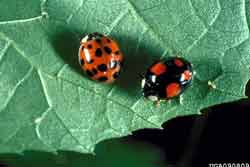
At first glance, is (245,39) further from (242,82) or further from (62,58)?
(62,58)

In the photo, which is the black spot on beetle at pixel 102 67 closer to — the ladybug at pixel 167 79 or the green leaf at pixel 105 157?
the ladybug at pixel 167 79

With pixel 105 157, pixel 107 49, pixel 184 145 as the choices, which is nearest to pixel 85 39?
pixel 107 49

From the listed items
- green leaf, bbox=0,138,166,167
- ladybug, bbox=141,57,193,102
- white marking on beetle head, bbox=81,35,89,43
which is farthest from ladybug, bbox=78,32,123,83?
green leaf, bbox=0,138,166,167

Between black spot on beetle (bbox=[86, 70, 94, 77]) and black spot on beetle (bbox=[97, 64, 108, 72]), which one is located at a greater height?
black spot on beetle (bbox=[97, 64, 108, 72])

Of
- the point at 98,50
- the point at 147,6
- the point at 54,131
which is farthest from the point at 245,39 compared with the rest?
the point at 54,131

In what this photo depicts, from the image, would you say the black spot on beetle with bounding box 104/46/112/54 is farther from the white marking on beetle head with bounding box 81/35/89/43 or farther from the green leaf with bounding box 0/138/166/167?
the green leaf with bounding box 0/138/166/167

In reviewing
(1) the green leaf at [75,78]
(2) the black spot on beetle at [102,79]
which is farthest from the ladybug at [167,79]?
(2) the black spot on beetle at [102,79]

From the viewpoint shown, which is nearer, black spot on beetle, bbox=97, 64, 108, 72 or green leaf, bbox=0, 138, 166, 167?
black spot on beetle, bbox=97, 64, 108, 72

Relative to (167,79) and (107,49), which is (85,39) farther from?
(167,79)
